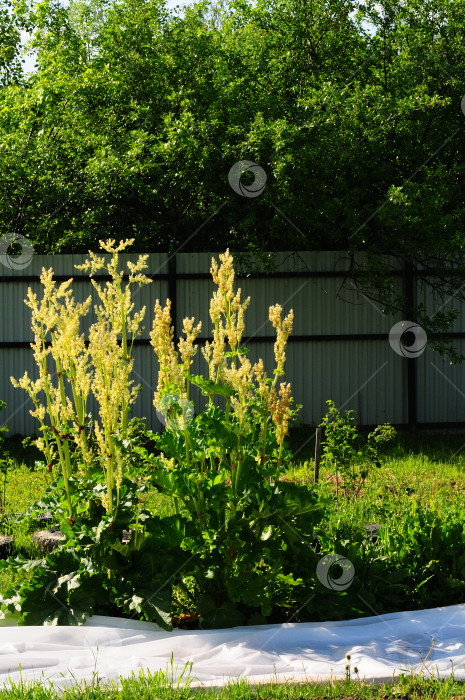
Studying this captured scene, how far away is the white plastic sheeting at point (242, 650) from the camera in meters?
3.43

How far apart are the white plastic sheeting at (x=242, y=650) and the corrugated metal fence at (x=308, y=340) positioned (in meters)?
5.80

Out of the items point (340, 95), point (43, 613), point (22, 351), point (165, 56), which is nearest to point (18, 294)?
point (22, 351)

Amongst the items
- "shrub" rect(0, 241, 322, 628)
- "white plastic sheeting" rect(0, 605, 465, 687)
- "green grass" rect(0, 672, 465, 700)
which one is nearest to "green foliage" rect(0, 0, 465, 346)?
"shrub" rect(0, 241, 322, 628)

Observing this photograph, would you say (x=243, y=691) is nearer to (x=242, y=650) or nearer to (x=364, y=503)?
(x=242, y=650)

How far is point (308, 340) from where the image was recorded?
394 inches

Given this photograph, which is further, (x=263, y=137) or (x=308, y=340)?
(x=308, y=340)

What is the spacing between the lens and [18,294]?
31.4ft

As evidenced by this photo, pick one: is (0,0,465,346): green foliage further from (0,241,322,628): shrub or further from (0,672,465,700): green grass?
(0,672,465,700): green grass

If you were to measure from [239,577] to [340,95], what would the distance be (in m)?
6.84

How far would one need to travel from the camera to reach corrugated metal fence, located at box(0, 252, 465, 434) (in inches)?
377

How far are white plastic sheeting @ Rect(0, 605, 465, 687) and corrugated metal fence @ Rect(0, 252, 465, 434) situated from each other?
5795 mm

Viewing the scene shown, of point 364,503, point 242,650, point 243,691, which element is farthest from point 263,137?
point 243,691

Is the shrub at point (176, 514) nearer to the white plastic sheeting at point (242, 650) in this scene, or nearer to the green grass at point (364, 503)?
the white plastic sheeting at point (242, 650)

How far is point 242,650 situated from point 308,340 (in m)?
6.63
